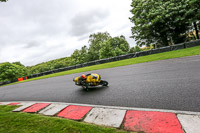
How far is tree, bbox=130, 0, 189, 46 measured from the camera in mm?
18625

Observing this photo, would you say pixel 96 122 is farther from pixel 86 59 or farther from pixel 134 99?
pixel 86 59

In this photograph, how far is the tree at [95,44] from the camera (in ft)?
155

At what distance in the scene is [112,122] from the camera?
8.86 ft

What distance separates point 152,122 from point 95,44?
1956 inches

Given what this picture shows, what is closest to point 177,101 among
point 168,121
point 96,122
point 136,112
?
point 168,121

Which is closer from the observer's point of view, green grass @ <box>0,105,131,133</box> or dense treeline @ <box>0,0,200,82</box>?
green grass @ <box>0,105,131,133</box>

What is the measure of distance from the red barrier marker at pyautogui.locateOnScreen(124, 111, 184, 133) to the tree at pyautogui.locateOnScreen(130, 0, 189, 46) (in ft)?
67.6

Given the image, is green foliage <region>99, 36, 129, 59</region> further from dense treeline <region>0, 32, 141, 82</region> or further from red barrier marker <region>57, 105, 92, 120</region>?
red barrier marker <region>57, 105, 92, 120</region>

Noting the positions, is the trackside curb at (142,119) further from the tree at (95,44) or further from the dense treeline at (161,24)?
the tree at (95,44)

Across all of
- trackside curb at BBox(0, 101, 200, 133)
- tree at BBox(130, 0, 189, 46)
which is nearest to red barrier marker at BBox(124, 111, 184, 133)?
trackside curb at BBox(0, 101, 200, 133)

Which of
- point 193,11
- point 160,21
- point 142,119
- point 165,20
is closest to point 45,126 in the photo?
point 142,119

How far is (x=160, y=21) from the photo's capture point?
64.1 ft

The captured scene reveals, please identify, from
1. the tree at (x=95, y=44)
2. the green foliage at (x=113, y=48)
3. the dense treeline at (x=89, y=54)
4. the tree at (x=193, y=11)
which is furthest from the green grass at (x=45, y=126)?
the tree at (x=95, y=44)

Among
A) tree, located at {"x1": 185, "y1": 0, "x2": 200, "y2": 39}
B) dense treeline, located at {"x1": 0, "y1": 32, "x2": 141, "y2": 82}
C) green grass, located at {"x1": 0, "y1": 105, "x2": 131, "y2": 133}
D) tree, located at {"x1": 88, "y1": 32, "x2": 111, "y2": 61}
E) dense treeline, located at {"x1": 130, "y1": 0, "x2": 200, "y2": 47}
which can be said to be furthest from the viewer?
tree, located at {"x1": 88, "y1": 32, "x2": 111, "y2": 61}
